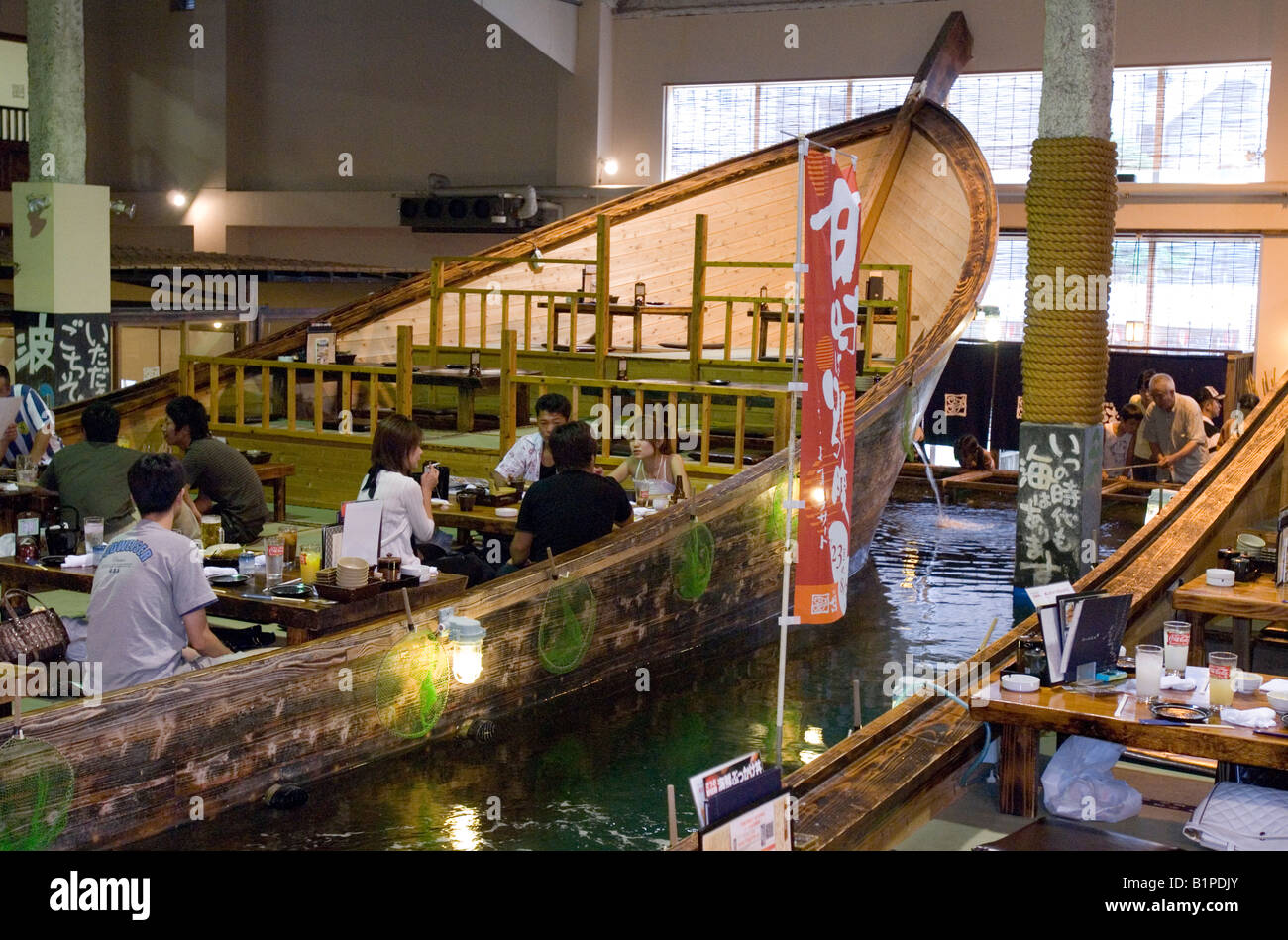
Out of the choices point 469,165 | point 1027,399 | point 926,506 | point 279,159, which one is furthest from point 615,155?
point 1027,399

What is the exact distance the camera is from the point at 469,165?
53.5ft

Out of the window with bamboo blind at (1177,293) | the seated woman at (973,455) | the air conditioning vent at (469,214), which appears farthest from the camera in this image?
the air conditioning vent at (469,214)

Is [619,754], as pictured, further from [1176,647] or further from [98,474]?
[98,474]

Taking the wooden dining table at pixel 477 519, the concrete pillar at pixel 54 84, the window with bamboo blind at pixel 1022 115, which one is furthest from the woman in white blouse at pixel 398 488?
the window with bamboo blind at pixel 1022 115

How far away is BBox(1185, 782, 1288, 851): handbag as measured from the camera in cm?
343

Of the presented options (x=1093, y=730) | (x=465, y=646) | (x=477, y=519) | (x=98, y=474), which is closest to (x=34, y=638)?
(x=465, y=646)

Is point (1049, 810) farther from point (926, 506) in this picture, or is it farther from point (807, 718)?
point (926, 506)

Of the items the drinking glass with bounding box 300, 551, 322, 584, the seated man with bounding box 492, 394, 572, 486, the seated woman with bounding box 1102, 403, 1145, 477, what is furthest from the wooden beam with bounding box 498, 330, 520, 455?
the seated woman with bounding box 1102, 403, 1145, 477

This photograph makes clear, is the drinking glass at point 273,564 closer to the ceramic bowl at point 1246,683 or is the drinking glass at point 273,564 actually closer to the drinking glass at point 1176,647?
the drinking glass at point 1176,647

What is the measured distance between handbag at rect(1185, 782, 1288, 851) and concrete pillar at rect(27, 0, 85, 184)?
826cm

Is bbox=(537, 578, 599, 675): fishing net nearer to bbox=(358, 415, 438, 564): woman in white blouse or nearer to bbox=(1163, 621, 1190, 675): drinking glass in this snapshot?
bbox=(358, 415, 438, 564): woman in white blouse

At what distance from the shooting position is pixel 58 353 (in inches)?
369

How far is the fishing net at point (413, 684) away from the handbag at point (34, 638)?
0.98 m

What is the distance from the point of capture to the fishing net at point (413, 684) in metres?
4.67
